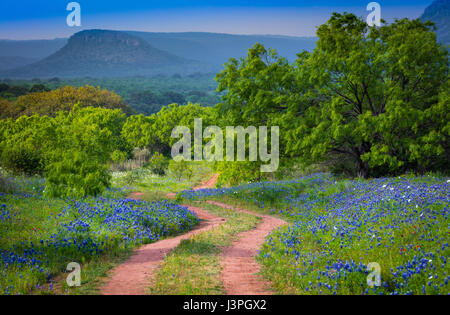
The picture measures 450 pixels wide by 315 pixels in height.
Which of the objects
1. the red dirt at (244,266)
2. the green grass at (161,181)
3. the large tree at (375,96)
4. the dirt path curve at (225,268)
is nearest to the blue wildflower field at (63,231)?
the dirt path curve at (225,268)

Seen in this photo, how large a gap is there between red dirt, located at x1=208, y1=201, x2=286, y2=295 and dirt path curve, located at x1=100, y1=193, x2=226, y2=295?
158cm

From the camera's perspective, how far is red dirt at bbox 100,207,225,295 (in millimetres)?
7148

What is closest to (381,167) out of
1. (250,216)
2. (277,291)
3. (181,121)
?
(250,216)

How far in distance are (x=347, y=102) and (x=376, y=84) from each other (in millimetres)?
1888

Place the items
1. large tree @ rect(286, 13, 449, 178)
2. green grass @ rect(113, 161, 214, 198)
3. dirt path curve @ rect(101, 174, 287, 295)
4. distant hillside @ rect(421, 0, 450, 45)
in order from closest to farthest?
dirt path curve @ rect(101, 174, 287, 295) → large tree @ rect(286, 13, 449, 178) → green grass @ rect(113, 161, 214, 198) → distant hillside @ rect(421, 0, 450, 45)

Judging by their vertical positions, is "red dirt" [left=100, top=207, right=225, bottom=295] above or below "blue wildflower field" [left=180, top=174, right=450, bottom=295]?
below

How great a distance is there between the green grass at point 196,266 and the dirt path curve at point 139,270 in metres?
0.23

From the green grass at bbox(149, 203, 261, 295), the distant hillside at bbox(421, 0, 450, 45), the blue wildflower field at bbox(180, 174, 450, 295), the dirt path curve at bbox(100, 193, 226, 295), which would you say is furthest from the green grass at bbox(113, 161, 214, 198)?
the distant hillside at bbox(421, 0, 450, 45)

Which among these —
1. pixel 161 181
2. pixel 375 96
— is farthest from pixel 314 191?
pixel 161 181

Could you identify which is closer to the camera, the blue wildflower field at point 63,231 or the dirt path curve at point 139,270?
the dirt path curve at point 139,270

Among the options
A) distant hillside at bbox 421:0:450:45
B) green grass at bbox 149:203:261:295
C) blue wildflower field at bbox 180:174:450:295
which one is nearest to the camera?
blue wildflower field at bbox 180:174:450:295

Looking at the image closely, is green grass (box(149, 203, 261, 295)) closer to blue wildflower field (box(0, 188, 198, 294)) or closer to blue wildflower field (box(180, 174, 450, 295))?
blue wildflower field (box(180, 174, 450, 295))

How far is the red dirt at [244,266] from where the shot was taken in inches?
289

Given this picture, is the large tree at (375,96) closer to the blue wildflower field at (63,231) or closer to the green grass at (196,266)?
the green grass at (196,266)
